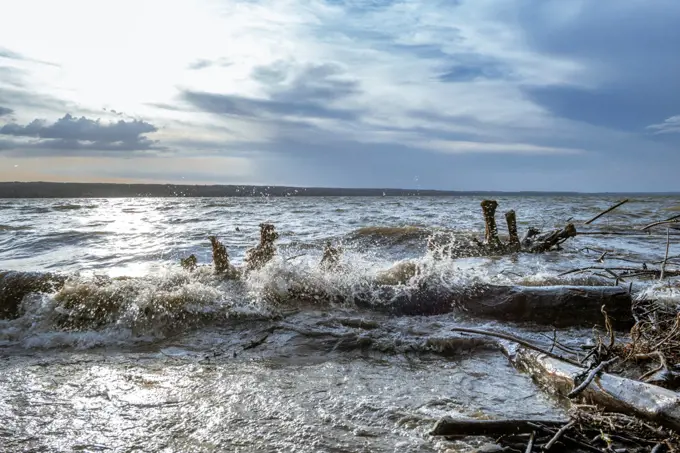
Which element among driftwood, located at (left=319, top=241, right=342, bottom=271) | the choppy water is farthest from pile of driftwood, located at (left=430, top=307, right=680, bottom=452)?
driftwood, located at (left=319, top=241, right=342, bottom=271)

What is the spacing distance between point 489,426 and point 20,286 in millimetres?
7200

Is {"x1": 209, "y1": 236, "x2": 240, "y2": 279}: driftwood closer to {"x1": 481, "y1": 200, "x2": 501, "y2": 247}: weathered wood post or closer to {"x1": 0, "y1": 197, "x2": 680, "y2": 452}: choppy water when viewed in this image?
{"x1": 0, "y1": 197, "x2": 680, "y2": 452}: choppy water

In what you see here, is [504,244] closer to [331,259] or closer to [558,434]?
[331,259]

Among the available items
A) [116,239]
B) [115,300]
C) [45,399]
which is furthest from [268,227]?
[116,239]

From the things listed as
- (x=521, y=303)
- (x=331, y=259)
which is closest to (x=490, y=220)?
(x=331, y=259)

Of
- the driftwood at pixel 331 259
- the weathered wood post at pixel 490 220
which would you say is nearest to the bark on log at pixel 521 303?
the driftwood at pixel 331 259

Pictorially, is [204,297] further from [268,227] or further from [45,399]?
[45,399]

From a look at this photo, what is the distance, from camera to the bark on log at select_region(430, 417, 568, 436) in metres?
2.81

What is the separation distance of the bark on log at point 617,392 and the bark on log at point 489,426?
464 millimetres

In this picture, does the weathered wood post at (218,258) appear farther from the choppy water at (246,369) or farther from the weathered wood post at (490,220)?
the weathered wood post at (490,220)

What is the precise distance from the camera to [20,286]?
24.0 ft

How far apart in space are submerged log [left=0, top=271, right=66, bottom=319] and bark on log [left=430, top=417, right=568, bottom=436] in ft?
20.6

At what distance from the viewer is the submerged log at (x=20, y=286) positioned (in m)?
6.90

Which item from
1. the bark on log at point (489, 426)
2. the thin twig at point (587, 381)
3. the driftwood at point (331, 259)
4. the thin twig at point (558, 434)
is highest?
the driftwood at point (331, 259)
